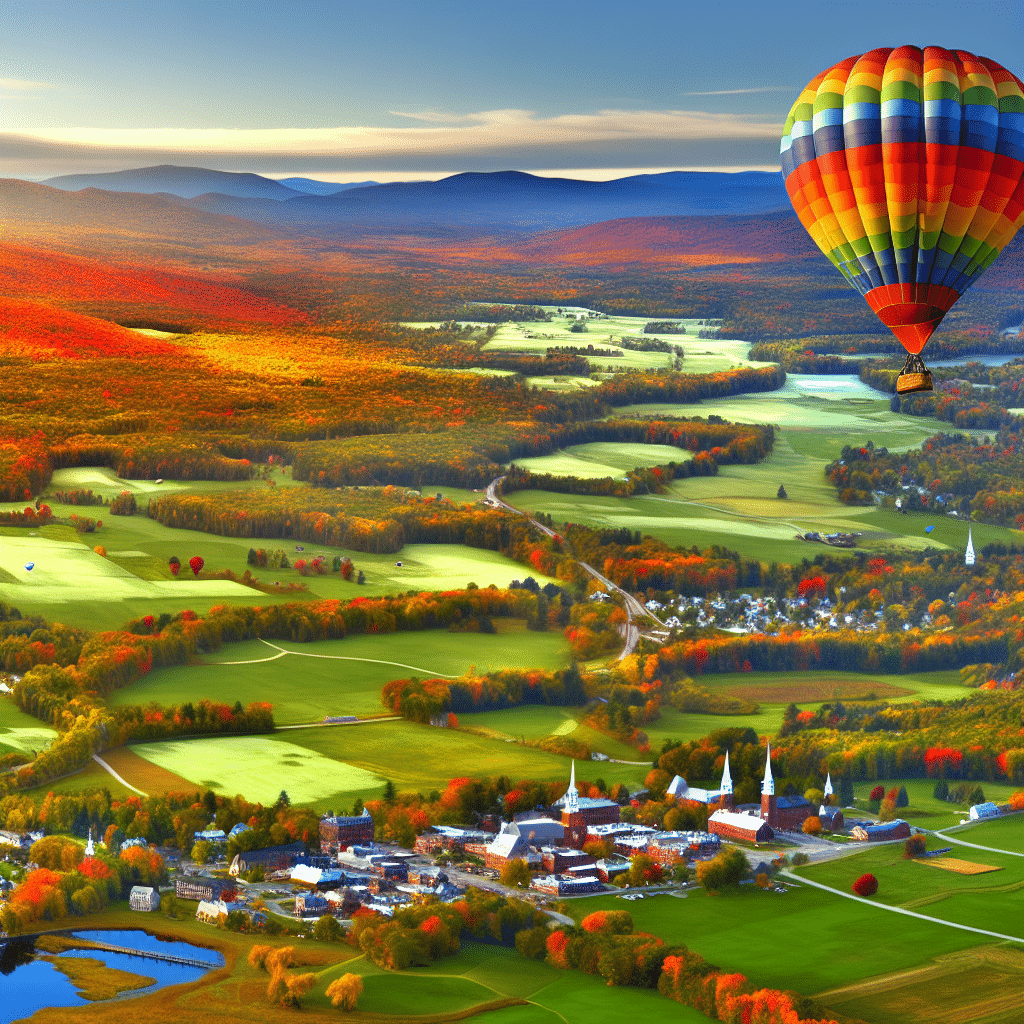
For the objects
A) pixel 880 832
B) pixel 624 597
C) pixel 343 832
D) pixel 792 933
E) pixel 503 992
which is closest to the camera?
pixel 503 992

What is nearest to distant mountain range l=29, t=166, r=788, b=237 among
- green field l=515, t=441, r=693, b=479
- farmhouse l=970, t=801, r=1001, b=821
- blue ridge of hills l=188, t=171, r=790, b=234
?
blue ridge of hills l=188, t=171, r=790, b=234

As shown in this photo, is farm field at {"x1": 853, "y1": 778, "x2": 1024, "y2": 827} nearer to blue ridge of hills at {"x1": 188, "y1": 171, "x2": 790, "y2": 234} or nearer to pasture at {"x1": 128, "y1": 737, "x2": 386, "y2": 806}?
pasture at {"x1": 128, "y1": 737, "x2": 386, "y2": 806}

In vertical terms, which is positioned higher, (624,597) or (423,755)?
(624,597)

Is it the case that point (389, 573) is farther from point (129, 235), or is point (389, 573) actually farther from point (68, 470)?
point (129, 235)

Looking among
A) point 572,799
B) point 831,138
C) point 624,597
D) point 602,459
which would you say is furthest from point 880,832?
point 602,459

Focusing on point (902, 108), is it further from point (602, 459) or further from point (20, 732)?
point (602, 459)

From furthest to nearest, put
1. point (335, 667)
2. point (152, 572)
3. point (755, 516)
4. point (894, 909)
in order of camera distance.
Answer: point (755, 516) → point (152, 572) → point (335, 667) → point (894, 909)

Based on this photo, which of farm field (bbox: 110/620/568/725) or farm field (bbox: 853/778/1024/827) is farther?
farm field (bbox: 110/620/568/725)
